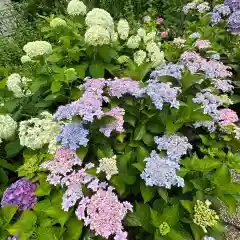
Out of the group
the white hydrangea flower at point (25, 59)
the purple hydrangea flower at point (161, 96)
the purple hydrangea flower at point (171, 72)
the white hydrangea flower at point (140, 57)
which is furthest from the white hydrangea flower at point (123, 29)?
the purple hydrangea flower at point (161, 96)

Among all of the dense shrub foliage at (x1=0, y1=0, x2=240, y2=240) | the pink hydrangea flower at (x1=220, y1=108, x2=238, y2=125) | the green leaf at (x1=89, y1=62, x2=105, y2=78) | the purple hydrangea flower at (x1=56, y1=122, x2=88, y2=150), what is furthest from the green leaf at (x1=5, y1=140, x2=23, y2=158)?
the pink hydrangea flower at (x1=220, y1=108, x2=238, y2=125)

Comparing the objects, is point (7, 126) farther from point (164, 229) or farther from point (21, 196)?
point (164, 229)

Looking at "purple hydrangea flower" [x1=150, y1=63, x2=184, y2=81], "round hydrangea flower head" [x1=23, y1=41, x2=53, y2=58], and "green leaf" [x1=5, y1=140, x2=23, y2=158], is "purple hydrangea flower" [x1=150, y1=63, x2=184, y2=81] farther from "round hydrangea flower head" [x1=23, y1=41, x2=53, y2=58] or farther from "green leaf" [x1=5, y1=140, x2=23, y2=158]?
"green leaf" [x1=5, y1=140, x2=23, y2=158]

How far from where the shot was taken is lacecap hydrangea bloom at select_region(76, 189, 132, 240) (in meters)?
1.16

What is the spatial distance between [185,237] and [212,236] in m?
0.14

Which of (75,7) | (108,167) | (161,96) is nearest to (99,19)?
(75,7)

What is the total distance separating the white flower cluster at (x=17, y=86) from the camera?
69.5 inches

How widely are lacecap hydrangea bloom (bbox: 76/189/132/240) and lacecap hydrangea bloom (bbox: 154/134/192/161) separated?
0.94 ft

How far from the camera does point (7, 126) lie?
63.5 inches

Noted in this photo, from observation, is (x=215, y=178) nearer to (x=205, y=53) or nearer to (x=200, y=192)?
(x=200, y=192)

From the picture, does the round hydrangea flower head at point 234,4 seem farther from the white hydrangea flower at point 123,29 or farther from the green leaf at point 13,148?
the green leaf at point 13,148

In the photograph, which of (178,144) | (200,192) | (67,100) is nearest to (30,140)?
(67,100)

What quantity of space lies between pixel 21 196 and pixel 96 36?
88 centimetres

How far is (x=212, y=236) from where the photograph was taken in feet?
4.38
